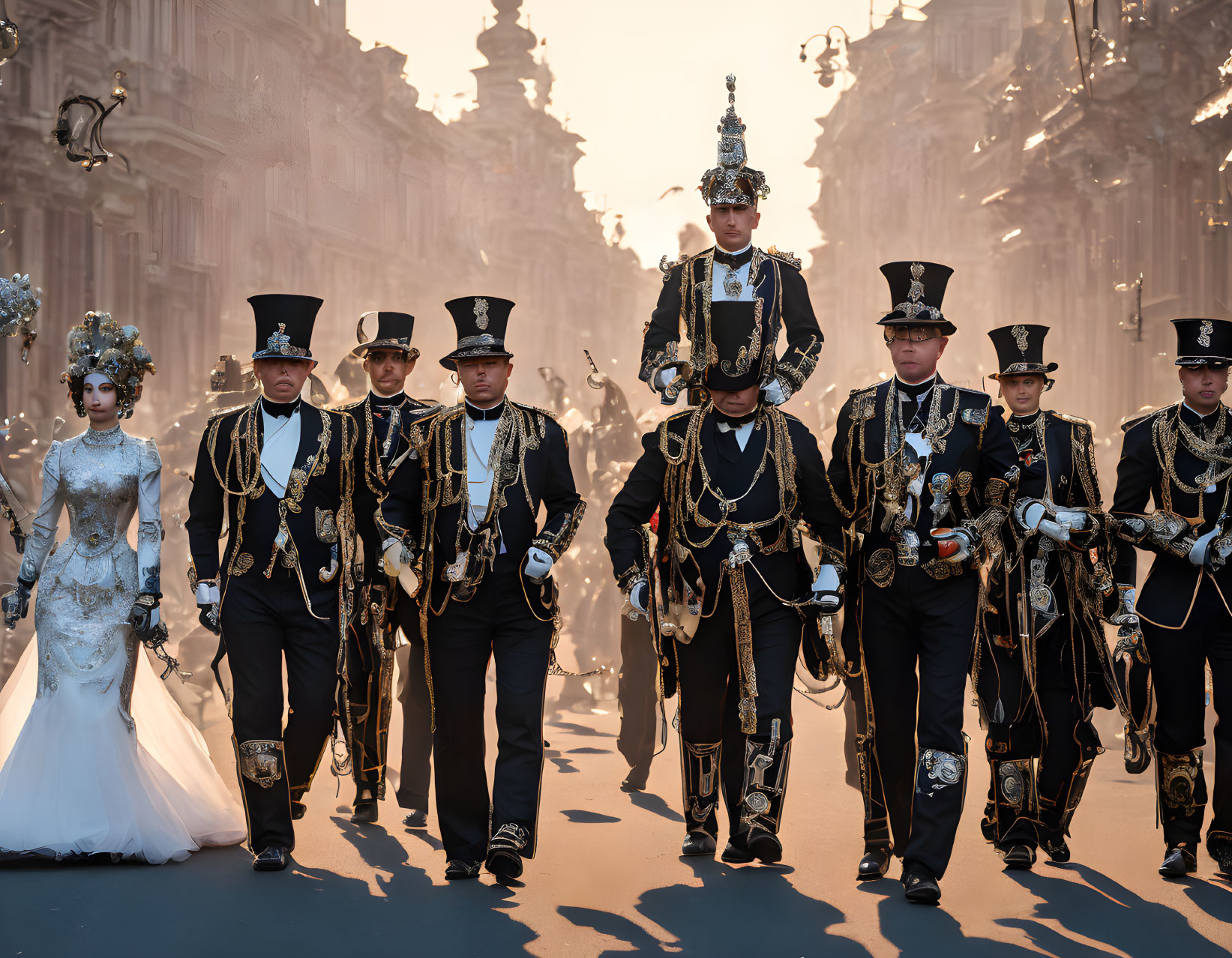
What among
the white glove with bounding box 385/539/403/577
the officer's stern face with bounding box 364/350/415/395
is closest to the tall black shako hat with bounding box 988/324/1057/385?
the white glove with bounding box 385/539/403/577

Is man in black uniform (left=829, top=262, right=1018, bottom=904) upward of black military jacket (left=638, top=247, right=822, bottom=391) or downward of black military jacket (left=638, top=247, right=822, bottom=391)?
downward

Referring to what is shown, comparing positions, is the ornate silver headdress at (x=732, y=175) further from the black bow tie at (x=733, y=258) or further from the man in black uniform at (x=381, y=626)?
the man in black uniform at (x=381, y=626)

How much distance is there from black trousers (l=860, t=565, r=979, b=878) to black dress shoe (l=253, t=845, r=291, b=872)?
2.56m

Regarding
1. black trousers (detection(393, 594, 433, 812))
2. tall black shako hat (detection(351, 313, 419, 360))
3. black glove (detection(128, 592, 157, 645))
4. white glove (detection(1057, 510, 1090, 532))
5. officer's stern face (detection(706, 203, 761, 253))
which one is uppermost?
officer's stern face (detection(706, 203, 761, 253))

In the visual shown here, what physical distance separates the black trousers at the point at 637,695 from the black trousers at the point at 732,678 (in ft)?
5.33

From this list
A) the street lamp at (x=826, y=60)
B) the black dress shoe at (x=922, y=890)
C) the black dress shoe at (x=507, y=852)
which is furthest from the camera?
the street lamp at (x=826, y=60)

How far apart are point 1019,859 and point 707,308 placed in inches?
111

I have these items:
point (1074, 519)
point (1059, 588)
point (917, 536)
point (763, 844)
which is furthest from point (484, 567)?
point (1059, 588)

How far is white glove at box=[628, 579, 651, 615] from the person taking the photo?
5812 mm

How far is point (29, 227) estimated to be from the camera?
1438 cm

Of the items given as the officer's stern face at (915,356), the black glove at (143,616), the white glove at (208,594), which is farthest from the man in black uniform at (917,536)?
the black glove at (143,616)

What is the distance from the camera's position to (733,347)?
6.00 m

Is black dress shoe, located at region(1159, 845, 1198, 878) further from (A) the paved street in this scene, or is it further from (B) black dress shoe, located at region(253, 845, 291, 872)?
(B) black dress shoe, located at region(253, 845, 291, 872)

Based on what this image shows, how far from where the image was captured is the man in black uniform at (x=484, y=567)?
18.8 ft
